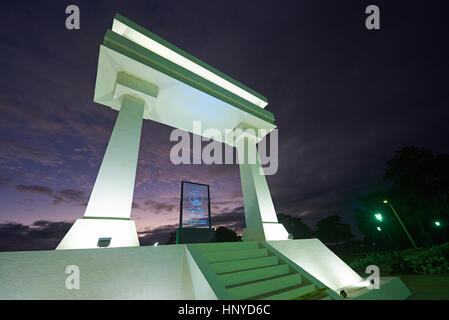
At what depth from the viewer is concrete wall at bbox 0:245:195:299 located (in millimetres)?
2535

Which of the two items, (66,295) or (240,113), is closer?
(66,295)

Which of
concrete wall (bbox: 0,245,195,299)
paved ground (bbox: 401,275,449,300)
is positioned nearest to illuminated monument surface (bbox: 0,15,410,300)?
concrete wall (bbox: 0,245,195,299)

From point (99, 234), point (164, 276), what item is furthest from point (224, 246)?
point (99, 234)

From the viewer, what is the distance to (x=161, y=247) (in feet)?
11.8

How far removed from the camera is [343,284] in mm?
5695

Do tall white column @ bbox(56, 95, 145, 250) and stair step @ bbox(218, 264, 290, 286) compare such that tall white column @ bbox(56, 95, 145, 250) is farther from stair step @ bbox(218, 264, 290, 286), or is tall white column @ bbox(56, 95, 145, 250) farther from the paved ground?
the paved ground

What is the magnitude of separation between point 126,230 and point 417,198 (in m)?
24.3

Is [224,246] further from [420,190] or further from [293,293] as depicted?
[420,190]

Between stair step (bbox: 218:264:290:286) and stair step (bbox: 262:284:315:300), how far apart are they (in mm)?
548

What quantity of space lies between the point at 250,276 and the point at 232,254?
72 cm

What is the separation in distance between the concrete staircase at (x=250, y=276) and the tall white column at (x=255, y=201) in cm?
192
